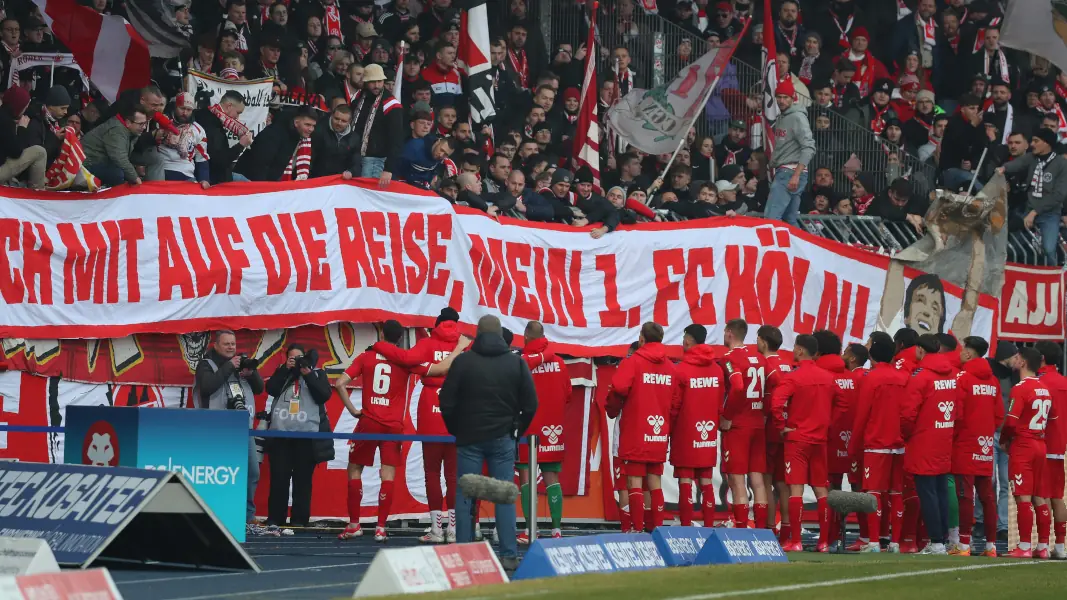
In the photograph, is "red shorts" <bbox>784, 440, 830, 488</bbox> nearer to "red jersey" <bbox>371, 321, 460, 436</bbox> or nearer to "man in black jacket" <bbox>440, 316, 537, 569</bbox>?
"red jersey" <bbox>371, 321, 460, 436</bbox>

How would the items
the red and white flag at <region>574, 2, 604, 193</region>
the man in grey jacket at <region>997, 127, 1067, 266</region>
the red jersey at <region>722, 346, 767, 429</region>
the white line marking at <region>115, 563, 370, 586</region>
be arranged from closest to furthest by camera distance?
the white line marking at <region>115, 563, 370, 586</region>
the red jersey at <region>722, 346, 767, 429</region>
the red and white flag at <region>574, 2, 604, 193</region>
the man in grey jacket at <region>997, 127, 1067, 266</region>

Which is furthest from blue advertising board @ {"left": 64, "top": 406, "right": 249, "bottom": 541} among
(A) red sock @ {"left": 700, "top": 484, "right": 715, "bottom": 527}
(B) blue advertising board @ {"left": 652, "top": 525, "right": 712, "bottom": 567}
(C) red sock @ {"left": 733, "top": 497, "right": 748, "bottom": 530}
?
(C) red sock @ {"left": 733, "top": 497, "right": 748, "bottom": 530}

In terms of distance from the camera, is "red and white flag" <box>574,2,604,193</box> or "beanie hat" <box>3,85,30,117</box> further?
"red and white flag" <box>574,2,604,193</box>

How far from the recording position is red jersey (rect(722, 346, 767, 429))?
1634 centimetres

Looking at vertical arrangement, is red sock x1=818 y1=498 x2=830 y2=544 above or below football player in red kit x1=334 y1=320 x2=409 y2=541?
below

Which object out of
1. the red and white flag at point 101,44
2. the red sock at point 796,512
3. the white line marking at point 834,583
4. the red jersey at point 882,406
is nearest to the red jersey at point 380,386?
the red sock at point 796,512

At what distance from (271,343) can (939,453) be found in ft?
21.4

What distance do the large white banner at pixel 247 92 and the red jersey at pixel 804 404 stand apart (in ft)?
21.5

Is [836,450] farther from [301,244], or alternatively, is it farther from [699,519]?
[301,244]

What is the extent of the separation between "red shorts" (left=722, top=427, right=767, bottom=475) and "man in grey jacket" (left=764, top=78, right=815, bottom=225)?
5.02 m

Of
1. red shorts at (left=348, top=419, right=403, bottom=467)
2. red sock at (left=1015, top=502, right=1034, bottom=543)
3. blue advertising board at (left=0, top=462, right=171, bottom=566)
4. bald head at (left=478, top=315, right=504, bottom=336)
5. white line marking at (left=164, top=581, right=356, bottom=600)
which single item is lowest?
red sock at (left=1015, top=502, right=1034, bottom=543)

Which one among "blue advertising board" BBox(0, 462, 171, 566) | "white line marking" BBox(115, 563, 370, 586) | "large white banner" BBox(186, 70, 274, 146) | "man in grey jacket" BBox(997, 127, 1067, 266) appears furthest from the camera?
"man in grey jacket" BBox(997, 127, 1067, 266)

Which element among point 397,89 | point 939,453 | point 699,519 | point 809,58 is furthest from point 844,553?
point 809,58

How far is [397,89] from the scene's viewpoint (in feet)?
63.9
